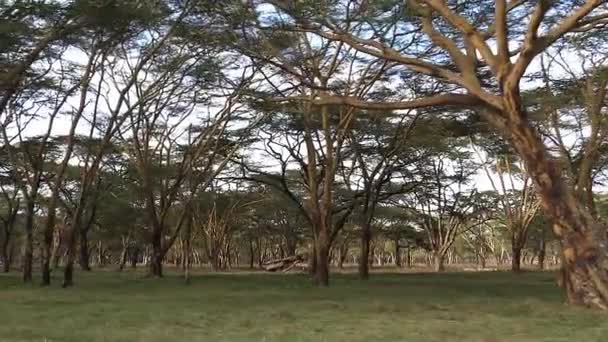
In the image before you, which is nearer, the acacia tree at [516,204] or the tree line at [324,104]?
the tree line at [324,104]

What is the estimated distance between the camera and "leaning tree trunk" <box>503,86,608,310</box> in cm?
1143

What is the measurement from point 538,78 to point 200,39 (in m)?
8.40

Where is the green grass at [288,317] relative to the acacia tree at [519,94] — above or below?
below

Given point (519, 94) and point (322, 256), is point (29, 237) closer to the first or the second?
point (322, 256)

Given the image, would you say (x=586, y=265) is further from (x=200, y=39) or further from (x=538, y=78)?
(x=200, y=39)

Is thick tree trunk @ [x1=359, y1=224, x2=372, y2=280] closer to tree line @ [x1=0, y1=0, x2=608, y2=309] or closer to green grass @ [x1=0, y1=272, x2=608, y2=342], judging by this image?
tree line @ [x1=0, y1=0, x2=608, y2=309]

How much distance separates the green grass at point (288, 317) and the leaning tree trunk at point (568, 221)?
1.57 ft

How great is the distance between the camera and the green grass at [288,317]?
324 inches

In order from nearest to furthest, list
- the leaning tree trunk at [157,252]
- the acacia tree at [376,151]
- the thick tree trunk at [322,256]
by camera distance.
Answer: the thick tree trunk at [322,256] < the acacia tree at [376,151] < the leaning tree trunk at [157,252]

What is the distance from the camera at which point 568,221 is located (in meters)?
11.7

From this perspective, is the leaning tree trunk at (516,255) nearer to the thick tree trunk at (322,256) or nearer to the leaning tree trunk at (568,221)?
the thick tree trunk at (322,256)

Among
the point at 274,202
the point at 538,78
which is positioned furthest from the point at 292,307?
the point at 274,202

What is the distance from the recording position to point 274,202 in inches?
1505

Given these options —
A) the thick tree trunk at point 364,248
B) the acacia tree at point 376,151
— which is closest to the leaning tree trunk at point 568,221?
the acacia tree at point 376,151
